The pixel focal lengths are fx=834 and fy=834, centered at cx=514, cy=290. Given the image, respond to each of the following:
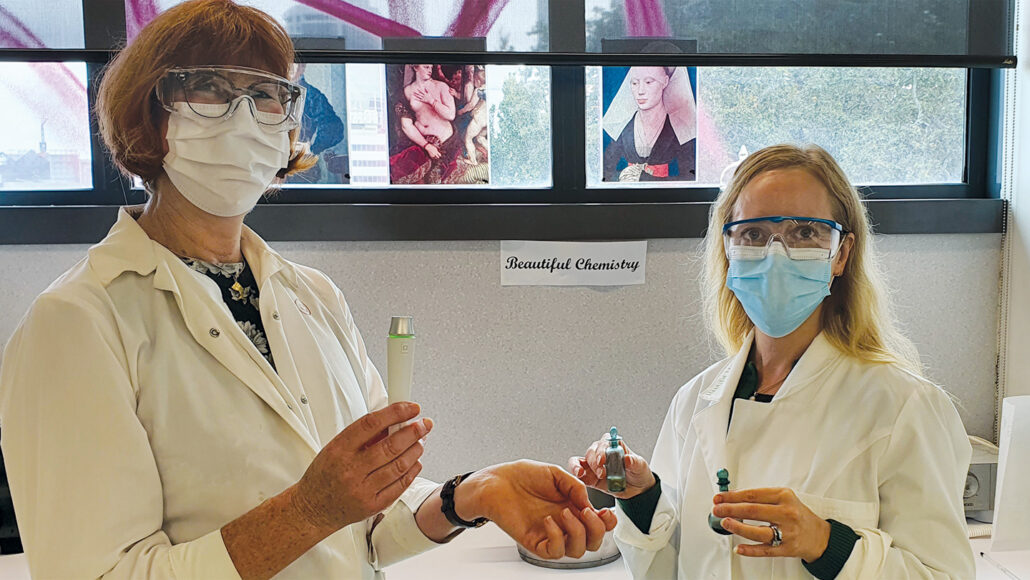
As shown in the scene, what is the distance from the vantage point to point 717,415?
1474 millimetres

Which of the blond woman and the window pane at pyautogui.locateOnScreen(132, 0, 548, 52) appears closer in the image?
the blond woman

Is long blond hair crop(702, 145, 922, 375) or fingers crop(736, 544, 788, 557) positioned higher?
long blond hair crop(702, 145, 922, 375)

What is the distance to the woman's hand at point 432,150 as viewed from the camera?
226cm

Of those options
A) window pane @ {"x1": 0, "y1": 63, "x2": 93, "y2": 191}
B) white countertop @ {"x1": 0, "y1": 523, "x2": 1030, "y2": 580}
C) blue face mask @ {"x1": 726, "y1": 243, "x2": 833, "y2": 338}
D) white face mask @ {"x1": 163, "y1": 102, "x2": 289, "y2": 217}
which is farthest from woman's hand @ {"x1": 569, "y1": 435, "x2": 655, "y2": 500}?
window pane @ {"x1": 0, "y1": 63, "x2": 93, "y2": 191}

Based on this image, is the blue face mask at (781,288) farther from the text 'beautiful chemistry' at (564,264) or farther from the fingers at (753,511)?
the text 'beautiful chemistry' at (564,264)

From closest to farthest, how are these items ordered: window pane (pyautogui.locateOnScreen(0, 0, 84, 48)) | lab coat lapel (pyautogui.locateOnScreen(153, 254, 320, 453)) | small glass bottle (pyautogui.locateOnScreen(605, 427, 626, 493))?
lab coat lapel (pyautogui.locateOnScreen(153, 254, 320, 453)) → small glass bottle (pyautogui.locateOnScreen(605, 427, 626, 493)) → window pane (pyautogui.locateOnScreen(0, 0, 84, 48))

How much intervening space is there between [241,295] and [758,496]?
0.83 m

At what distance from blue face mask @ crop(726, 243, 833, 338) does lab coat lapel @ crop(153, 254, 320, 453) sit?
2.60 feet

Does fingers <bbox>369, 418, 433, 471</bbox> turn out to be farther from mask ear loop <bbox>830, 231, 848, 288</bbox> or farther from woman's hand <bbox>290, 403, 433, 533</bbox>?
mask ear loop <bbox>830, 231, 848, 288</bbox>

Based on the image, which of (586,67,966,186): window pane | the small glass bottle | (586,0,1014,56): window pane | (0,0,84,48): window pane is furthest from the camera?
(586,67,966,186): window pane

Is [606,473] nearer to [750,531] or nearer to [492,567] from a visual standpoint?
[750,531]

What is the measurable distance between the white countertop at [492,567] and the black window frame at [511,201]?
0.79 m

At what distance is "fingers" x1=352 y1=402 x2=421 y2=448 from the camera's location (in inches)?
37.8

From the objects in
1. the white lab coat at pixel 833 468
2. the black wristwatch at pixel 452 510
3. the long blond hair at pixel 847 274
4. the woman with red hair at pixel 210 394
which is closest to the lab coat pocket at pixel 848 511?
the white lab coat at pixel 833 468
